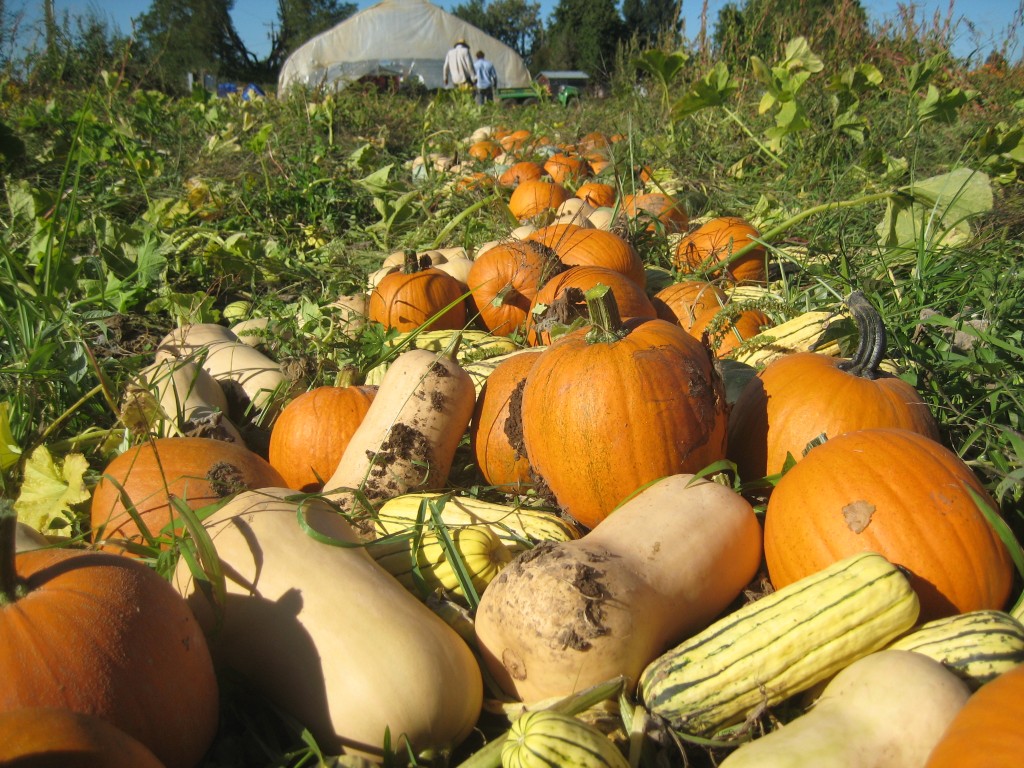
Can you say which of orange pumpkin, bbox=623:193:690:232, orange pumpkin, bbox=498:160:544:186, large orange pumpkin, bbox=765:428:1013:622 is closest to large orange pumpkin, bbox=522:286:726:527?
large orange pumpkin, bbox=765:428:1013:622

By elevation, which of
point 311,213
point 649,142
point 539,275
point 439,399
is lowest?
point 439,399

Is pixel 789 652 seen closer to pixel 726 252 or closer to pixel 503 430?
pixel 503 430

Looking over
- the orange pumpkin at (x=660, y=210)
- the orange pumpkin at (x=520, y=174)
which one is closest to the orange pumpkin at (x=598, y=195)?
the orange pumpkin at (x=660, y=210)

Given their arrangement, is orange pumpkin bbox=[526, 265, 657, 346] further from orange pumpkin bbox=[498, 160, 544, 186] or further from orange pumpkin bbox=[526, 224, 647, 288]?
orange pumpkin bbox=[498, 160, 544, 186]

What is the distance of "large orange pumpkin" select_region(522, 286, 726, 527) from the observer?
2148 millimetres

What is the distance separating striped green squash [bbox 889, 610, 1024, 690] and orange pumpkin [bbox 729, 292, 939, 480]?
73 cm

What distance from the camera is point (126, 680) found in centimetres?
130

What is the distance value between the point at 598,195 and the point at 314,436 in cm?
388

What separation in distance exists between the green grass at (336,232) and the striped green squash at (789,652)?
23.9 inches

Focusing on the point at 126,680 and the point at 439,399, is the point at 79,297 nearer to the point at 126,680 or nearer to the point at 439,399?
the point at 439,399

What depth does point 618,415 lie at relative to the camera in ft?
7.02

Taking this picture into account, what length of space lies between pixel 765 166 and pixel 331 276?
393cm

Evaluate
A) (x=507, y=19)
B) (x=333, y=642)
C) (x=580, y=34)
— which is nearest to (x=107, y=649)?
(x=333, y=642)

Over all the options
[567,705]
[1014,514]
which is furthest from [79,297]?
[1014,514]
